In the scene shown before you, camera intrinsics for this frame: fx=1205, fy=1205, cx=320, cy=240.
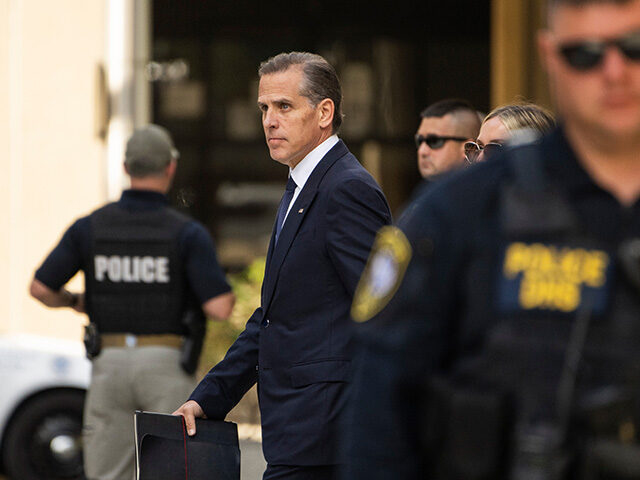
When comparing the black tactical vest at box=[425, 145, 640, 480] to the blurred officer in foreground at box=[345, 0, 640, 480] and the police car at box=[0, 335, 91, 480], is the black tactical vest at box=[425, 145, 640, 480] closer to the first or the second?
the blurred officer in foreground at box=[345, 0, 640, 480]

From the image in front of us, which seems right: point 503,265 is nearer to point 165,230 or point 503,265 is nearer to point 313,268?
point 313,268

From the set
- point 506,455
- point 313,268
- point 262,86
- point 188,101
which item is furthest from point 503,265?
point 188,101

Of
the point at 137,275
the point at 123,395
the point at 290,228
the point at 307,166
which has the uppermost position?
the point at 307,166

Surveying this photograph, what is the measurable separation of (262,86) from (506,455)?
2.50 meters

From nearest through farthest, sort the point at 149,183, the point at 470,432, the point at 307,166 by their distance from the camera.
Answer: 1. the point at 470,432
2. the point at 307,166
3. the point at 149,183

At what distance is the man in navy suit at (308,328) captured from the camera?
3602mm

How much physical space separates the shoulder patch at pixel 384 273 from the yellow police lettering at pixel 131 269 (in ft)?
12.1

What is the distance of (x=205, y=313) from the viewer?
5.72 metres

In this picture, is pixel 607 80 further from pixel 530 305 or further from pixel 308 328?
pixel 308 328

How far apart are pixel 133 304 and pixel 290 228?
207 cm

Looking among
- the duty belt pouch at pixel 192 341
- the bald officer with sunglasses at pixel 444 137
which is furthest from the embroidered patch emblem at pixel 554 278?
the duty belt pouch at pixel 192 341

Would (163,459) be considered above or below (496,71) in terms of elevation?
below

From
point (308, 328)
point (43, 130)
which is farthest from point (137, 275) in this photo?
point (43, 130)

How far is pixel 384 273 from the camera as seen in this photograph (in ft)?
6.36
